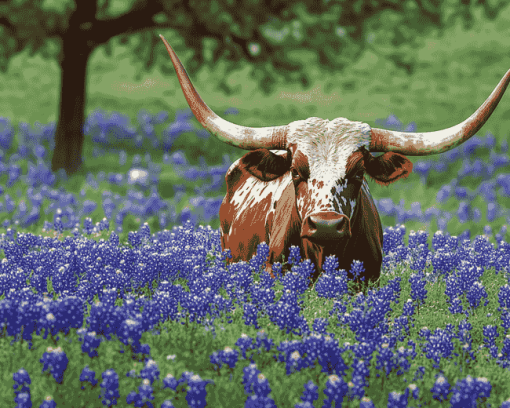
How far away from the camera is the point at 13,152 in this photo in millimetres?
14414

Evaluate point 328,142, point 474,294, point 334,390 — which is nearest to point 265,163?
point 328,142

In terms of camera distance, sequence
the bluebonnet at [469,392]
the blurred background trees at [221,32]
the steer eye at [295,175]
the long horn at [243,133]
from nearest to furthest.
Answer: the bluebonnet at [469,392]
the steer eye at [295,175]
the long horn at [243,133]
the blurred background trees at [221,32]

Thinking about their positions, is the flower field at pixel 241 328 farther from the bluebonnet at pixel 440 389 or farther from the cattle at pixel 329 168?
the cattle at pixel 329 168

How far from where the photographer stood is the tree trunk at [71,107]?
12383 millimetres

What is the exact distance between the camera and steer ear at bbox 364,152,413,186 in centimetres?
525

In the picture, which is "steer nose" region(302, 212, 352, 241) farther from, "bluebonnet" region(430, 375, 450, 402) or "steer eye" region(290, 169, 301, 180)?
"bluebonnet" region(430, 375, 450, 402)

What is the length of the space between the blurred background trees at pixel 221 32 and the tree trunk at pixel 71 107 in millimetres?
21

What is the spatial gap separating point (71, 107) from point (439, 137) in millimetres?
9270

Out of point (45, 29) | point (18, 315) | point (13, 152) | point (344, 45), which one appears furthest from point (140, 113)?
point (18, 315)

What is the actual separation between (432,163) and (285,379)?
11.8 m

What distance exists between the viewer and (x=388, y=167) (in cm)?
530

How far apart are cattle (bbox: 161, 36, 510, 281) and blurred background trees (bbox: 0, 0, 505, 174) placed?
19.0 ft

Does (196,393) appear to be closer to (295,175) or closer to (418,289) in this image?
(418,289)

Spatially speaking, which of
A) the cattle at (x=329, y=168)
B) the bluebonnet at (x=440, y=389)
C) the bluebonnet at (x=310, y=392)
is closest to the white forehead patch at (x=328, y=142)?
the cattle at (x=329, y=168)
